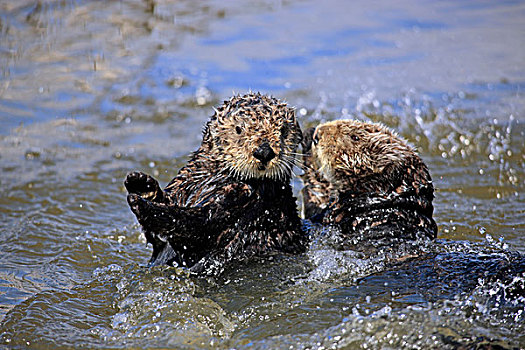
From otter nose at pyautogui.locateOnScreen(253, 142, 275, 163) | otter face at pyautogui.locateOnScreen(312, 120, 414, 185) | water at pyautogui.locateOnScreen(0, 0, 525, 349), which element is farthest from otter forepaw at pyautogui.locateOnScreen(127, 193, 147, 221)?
otter face at pyautogui.locateOnScreen(312, 120, 414, 185)

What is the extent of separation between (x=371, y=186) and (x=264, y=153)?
1116 millimetres

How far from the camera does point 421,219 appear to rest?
14.0ft

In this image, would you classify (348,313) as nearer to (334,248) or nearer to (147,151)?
(334,248)

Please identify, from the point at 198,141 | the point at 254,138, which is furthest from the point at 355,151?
the point at 198,141

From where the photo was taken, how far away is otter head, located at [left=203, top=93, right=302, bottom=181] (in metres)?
3.63

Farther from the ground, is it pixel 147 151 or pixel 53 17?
pixel 53 17

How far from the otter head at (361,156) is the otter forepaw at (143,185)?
1.33 m

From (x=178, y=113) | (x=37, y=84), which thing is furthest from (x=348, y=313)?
(x=37, y=84)

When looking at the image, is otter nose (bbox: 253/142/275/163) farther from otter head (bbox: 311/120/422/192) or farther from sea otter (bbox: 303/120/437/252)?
otter head (bbox: 311/120/422/192)

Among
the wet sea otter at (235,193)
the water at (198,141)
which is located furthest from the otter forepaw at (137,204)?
the water at (198,141)

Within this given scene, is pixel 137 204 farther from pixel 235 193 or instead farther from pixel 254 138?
pixel 254 138

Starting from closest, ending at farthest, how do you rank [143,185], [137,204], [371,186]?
1. [137,204]
2. [143,185]
3. [371,186]

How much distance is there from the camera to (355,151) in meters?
A: 4.39

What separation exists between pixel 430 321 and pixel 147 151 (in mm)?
4692
